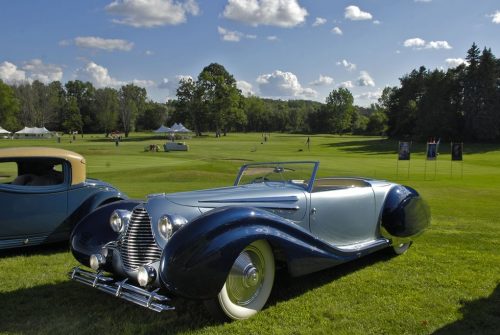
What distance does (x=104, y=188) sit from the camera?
7613 millimetres

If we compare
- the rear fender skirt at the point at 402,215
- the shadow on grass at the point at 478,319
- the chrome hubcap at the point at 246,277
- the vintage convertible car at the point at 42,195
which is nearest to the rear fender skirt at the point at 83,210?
the vintage convertible car at the point at 42,195

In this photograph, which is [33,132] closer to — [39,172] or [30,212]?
[39,172]

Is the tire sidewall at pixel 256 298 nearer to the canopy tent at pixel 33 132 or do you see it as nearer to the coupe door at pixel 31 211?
the coupe door at pixel 31 211

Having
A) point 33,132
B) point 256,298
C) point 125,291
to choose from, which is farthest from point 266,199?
point 33,132

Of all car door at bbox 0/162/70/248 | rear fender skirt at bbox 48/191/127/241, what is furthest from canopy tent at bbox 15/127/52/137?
car door at bbox 0/162/70/248

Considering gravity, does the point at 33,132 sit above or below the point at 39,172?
below

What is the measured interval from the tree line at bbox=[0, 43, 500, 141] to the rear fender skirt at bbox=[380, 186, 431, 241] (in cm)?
6997

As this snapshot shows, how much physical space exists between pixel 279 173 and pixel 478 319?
9.27 feet

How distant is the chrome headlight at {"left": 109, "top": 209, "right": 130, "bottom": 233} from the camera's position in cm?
477

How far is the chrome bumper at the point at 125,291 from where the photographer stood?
148 inches

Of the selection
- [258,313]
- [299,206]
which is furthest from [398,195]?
[258,313]

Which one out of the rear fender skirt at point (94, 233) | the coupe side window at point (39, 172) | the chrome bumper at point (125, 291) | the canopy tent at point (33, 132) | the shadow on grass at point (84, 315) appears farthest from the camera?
the canopy tent at point (33, 132)

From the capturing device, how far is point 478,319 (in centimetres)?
441

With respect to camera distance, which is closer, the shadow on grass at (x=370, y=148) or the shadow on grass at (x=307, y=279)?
the shadow on grass at (x=307, y=279)
